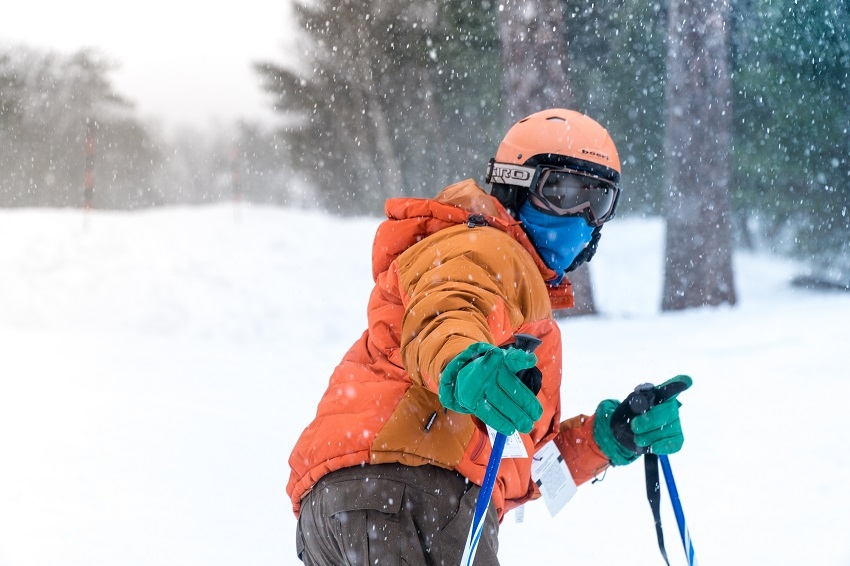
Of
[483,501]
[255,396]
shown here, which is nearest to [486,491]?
[483,501]

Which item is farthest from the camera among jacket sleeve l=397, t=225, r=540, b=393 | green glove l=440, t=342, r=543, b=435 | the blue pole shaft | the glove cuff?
the glove cuff

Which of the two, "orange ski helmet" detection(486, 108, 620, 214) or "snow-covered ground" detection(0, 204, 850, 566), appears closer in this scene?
"orange ski helmet" detection(486, 108, 620, 214)

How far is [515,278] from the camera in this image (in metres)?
1.91

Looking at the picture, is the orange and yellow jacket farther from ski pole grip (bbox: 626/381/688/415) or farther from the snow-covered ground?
the snow-covered ground

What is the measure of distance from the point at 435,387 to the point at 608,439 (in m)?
1.19

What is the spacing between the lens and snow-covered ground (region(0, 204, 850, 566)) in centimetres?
445

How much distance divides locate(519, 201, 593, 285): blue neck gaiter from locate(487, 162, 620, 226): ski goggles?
18 mm

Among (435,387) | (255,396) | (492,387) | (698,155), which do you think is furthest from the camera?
(698,155)

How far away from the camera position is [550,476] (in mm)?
2564

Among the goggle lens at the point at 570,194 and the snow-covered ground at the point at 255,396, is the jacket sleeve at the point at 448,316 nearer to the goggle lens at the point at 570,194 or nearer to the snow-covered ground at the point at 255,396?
the goggle lens at the point at 570,194

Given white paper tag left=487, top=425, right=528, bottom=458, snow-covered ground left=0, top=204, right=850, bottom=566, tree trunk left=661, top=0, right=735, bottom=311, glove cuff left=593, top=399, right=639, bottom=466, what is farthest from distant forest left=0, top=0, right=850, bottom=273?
white paper tag left=487, top=425, right=528, bottom=458

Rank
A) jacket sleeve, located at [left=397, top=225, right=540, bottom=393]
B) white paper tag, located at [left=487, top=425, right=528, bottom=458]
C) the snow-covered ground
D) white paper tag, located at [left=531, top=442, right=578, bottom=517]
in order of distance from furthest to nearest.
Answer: the snow-covered ground → white paper tag, located at [left=531, top=442, right=578, bottom=517] → white paper tag, located at [left=487, top=425, right=528, bottom=458] → jacket sleeve, located at [left=397, top=225, right=540, bottom=393]

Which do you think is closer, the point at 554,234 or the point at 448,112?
the point at 554,234

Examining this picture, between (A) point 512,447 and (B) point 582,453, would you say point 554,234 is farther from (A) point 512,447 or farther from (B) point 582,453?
(B) point 582,453
